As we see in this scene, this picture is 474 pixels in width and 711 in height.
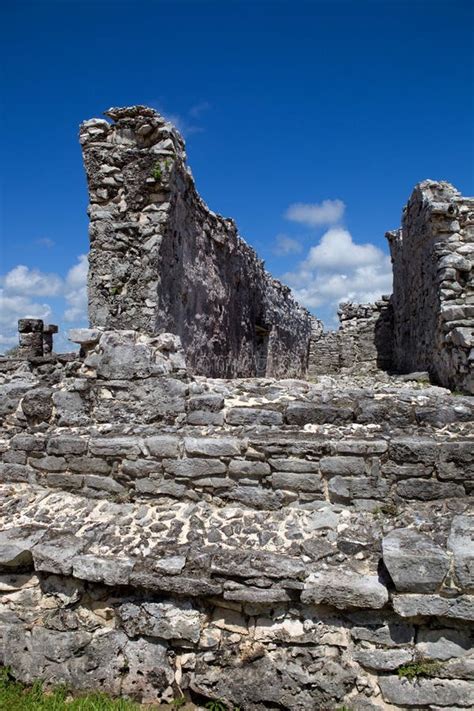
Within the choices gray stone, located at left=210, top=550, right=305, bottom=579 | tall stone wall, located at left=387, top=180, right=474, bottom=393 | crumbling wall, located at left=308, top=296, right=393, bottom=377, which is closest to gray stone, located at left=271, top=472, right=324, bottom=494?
gray stone, located at left=210, top=550, right=305, bottom=579

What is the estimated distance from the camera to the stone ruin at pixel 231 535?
11.5 ft

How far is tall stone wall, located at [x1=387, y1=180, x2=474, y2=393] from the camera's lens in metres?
7.79

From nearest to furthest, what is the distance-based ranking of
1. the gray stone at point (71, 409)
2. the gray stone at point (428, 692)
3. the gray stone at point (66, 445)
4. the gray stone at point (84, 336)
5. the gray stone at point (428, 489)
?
the gray stone at point (428, 692)
the gray stone at point (428, 489)
the gray stone at point (66, 445)
the gray stone at point (71, 409)
the gray stone at point (84, 336)

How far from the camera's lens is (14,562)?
4.11 m

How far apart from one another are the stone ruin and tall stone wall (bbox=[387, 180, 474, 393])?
325 cm

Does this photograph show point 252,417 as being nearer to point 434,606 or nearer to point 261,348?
point 434,606

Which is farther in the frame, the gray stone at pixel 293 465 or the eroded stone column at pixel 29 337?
the eroded stone column at pixel 29 337

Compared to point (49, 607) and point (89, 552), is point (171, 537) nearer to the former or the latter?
point (89, 552)

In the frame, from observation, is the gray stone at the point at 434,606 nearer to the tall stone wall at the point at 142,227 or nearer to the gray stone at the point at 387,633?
the gray stone at the point at 387,633

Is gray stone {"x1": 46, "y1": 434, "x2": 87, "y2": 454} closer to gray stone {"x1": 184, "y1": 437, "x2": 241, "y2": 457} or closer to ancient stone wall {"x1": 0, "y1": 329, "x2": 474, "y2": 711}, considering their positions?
ancient stone wall {"x1": 0, "y1": 329, "x2": 474, "y2": 711}

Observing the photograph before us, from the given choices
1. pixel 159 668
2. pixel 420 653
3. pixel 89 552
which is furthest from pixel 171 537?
pixel 420 653

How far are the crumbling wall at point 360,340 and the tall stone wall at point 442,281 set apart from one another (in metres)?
5.91

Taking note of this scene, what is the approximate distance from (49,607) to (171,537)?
112 cm

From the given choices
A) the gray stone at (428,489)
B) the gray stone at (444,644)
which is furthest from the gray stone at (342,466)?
the gray stone at (444,644)
